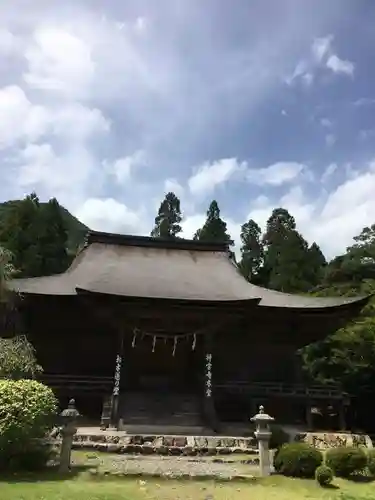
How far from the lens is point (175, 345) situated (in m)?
19.2

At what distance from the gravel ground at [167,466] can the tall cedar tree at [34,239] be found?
32326mm

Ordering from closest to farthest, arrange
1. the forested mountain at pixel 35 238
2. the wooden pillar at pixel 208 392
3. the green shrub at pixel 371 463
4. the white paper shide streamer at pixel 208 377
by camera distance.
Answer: the green shrub at pixel 371 463
the wooden pillar at pixel 208 392
the white paper shide streamer at pixel 208 377
the forested mountain at pixel 35 238

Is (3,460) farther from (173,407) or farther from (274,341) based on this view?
(274,341)

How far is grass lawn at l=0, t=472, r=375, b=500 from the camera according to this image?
324 inches

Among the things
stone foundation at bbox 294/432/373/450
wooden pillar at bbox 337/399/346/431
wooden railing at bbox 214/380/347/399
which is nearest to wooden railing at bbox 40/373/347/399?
wooden railing at bbox 214/380/347/399

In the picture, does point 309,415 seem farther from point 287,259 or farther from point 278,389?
point 287,259

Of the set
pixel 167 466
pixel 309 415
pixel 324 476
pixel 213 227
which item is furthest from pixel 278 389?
pixel 213 227

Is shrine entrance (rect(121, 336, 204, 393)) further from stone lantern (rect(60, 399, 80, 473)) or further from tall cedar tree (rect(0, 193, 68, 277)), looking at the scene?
tall cedar tree (rect(0, 193, 68, 277))

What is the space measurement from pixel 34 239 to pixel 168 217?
26.3 m

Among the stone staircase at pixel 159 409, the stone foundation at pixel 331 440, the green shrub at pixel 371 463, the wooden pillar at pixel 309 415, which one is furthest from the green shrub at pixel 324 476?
the wooden pillar at pixel 309 415

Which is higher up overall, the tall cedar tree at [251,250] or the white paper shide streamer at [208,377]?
the tall cedar tree at [251,250]

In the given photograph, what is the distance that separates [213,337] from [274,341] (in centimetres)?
351

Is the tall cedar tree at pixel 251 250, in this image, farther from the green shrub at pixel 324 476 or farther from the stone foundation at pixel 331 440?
the green shrub at pixel 324 476

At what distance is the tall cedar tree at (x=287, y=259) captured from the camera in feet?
163
